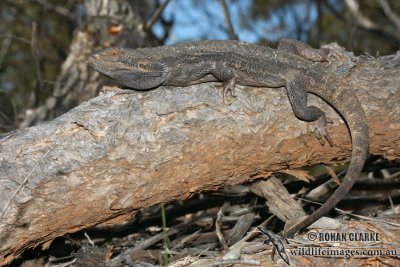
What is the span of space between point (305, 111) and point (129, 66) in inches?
66.0

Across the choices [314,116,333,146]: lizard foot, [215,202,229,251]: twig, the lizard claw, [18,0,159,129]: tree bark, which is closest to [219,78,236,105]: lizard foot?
the lizard claw

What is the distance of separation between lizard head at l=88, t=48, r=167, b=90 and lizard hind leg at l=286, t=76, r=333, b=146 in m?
1.15

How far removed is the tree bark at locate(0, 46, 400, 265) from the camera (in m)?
4.34

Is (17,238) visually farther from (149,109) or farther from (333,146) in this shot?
(333,146)

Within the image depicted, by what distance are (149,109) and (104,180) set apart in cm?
68

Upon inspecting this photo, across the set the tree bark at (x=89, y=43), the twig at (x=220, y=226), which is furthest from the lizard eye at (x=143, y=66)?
the tree bark at (x=89, y=43)

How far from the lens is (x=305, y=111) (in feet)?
16.3

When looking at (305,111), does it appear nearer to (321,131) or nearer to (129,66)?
(321,131)

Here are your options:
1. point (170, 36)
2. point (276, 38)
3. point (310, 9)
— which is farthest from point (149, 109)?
point (310, 9)

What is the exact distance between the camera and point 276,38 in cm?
1427

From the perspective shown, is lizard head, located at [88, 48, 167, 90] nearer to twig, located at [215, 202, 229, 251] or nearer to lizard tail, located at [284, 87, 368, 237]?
twig, located at [215, 202, 229, 251]

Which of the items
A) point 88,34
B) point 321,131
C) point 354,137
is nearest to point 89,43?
point 88,34

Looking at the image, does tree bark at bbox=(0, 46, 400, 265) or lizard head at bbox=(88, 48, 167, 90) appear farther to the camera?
lizard head at bbox=(88, 48, 167, 90)

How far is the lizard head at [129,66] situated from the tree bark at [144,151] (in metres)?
0.19
